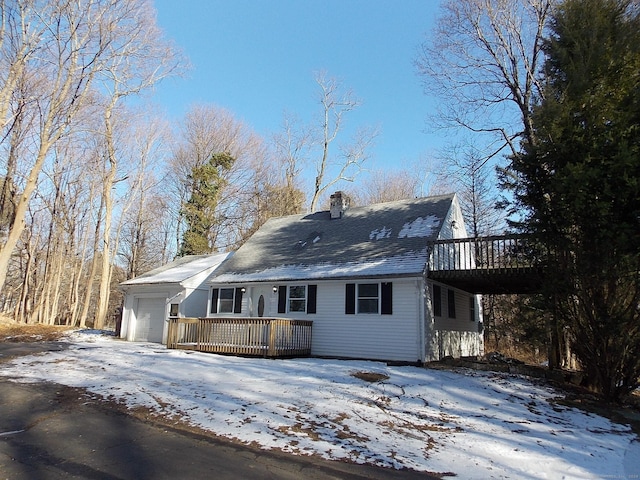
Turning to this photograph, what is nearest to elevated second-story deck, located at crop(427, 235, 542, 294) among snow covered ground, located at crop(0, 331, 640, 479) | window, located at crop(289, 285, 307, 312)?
snow covered ground, located at crop(0, 331, 640, 479)

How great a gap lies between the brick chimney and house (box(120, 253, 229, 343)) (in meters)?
6.20

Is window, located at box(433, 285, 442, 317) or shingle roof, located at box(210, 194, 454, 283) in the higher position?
shingle roof, located at box(210, 194, 454, 283)

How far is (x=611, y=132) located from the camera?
29.2ft

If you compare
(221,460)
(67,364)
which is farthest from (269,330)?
(221,460)

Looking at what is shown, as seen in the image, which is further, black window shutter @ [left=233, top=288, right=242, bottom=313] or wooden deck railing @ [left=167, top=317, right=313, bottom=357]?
black window shutter @ [left=233, top=288, right=242, bottom=313]

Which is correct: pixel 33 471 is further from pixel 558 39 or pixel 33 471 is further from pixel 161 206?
pixel 161 206

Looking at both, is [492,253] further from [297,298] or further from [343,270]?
[297,298]

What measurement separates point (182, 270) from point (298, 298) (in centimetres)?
767

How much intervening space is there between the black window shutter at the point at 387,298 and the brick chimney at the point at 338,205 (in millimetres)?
6065

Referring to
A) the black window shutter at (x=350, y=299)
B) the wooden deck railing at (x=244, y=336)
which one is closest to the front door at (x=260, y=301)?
the wooden deck railing at (x=244, y=336)

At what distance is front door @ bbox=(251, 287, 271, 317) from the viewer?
16641 mm

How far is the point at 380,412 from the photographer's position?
7359 millimetres

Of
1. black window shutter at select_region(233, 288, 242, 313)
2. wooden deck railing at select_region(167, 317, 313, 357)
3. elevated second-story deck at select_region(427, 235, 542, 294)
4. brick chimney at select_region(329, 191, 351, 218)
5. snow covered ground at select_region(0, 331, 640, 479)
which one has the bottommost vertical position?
snow covered ground at select_region(0, 331, 640, 479)

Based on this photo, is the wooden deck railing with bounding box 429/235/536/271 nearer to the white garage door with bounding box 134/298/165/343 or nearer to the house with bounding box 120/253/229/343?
the house with bounding box 120/253/229/343
